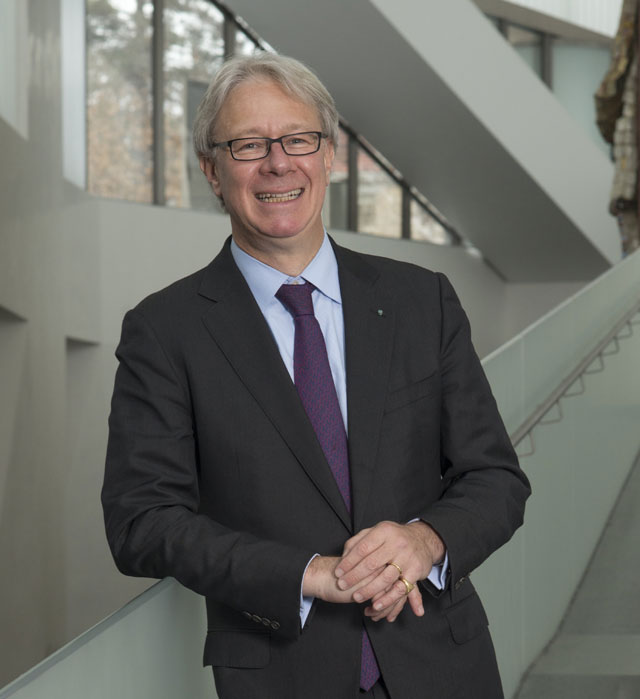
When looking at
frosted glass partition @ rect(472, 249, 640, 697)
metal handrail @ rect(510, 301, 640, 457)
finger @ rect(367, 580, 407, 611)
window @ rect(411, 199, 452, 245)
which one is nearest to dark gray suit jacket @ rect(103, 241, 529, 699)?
finger @ rect(367, 580, 407, 611)

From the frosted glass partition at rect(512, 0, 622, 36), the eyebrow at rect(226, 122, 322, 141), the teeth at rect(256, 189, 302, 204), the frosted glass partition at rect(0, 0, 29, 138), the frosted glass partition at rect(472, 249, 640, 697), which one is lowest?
the frosted glass partition at rect(472, 249, 640, 697)

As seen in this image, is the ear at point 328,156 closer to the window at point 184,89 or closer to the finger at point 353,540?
the finger at point 353,540

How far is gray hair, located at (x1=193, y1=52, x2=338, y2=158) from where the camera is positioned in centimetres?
174

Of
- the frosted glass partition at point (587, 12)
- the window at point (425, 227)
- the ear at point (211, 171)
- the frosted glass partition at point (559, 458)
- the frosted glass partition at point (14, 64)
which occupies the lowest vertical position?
the frosted glass partition at point (559, 458)

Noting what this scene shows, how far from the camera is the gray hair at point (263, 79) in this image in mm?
1741

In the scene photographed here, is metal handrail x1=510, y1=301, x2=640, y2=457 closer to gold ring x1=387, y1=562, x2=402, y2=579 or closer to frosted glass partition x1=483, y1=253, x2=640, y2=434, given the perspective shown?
frosted glass partition x1=483, y1=253, x2=640, y2=434

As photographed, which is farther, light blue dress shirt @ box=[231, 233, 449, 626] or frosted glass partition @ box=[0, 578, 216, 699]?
light blue dress shirt @ box=[231, 233, 449, 626]

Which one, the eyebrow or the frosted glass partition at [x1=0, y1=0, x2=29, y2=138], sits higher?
the frosted glass partition at [x1=0, y1=0, x2=29, y2=138]

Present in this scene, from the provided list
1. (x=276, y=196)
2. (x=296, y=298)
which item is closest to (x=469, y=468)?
(x=296, y=298)

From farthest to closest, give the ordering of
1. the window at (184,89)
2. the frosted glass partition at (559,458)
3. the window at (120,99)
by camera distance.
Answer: the window at (184,89) < the window at (120,99) < the frosted glass partition at (559,458)

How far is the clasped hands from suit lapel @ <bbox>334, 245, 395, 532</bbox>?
106mm

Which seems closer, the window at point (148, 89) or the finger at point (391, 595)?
the finger at point (391, 595)

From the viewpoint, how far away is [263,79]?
1.74 metres

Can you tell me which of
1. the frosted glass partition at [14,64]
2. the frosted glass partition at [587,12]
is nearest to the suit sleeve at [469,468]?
the frosted glass partition at [14,64]
